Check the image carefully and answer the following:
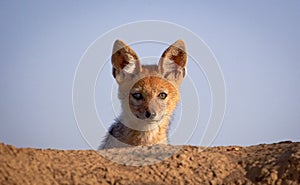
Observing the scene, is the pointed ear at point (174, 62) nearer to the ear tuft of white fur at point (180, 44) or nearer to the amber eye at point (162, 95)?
the ear tuft of white fur at point (180, 44)

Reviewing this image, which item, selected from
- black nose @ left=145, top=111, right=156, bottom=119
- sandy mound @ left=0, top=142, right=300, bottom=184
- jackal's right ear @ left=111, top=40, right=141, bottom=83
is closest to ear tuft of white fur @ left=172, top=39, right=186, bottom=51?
jackal's right ear @ left=111, top=40, right=141, bottom=83

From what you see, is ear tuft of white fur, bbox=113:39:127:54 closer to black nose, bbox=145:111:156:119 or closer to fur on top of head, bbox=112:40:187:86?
fur on top of head, bbox=112:40:187:86

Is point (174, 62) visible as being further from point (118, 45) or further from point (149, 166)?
point (149, 166)

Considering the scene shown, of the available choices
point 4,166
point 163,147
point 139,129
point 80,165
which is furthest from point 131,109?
point 4,166

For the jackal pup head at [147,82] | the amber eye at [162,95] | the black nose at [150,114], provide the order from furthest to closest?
the amber eye at [162,95]
the jackal pup head at [147,82]
the black nose at [150,114]

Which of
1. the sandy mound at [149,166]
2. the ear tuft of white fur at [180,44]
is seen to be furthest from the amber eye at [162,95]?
the sandy mound at [149,166]

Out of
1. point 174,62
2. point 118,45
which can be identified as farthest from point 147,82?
point 118,45
